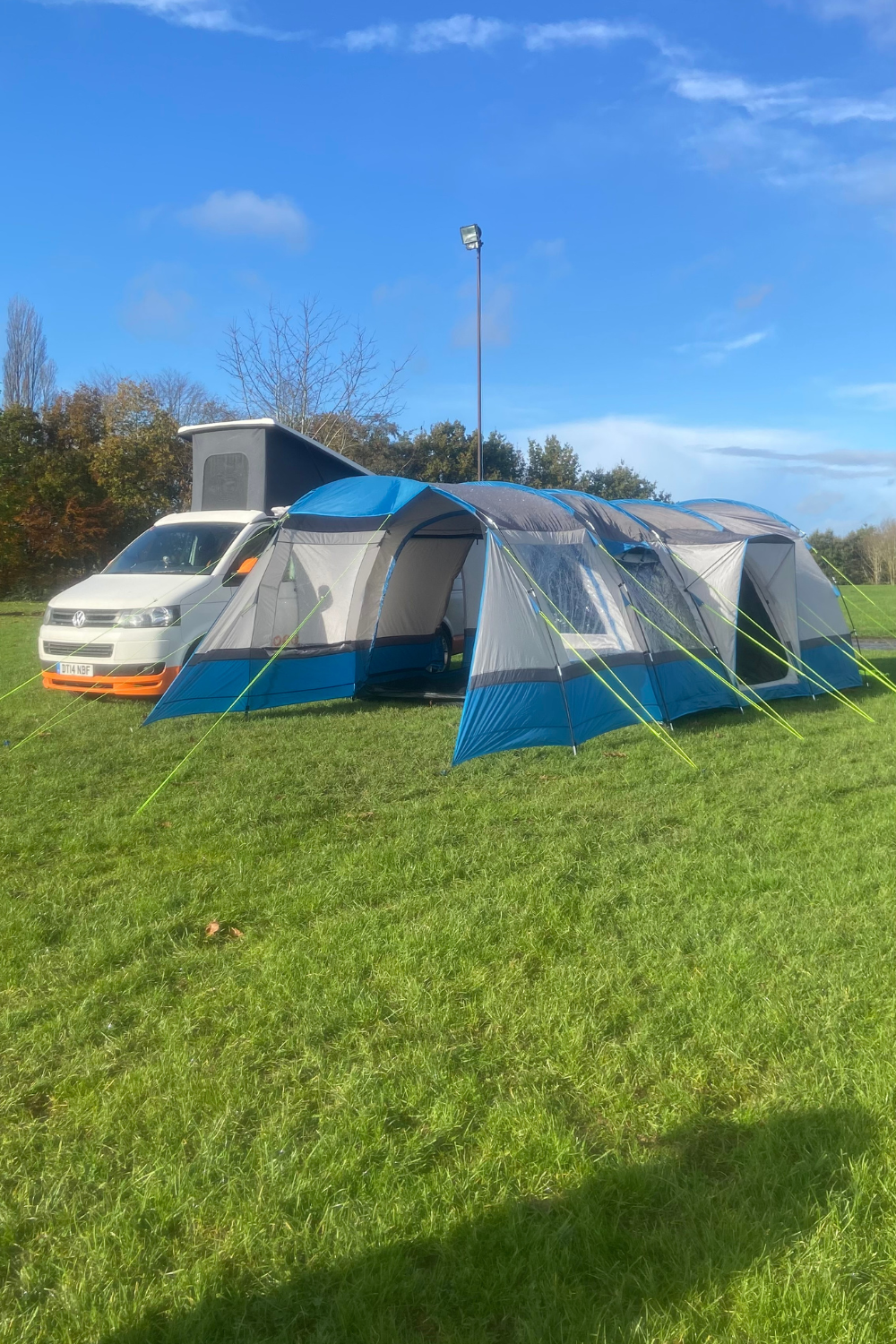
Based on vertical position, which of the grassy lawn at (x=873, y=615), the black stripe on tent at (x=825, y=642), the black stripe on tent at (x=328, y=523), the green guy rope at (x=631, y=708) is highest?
the black stripe on tent at (x=328, y=523)

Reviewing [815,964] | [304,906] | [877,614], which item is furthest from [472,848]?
[877,614]

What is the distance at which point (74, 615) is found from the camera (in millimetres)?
9867

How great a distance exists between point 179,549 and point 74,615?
144 centimetres

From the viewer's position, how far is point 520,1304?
2209 mm

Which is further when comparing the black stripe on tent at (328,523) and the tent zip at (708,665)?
the black stripe on tent at (328,523)

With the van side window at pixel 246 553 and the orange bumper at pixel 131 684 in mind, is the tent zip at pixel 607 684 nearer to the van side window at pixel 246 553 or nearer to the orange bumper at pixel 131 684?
the van side window at pixel 246 553

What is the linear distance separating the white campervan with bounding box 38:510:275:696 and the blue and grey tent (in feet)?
2.92

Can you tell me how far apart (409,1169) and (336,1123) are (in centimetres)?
29

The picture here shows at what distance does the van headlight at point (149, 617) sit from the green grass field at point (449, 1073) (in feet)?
12.5

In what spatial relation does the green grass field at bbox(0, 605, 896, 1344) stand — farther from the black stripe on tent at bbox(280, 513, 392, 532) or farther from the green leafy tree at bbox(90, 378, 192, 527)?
the green leafy tree at bbox(90, 378, 192, 527)

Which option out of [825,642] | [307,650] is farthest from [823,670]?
[307,650]

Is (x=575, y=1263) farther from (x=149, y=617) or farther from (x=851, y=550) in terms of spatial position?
(x=851, y=550)

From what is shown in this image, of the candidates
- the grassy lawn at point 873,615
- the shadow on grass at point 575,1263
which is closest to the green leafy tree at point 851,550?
the grassy lawn at point 873,615

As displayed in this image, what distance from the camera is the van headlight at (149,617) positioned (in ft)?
31.3
